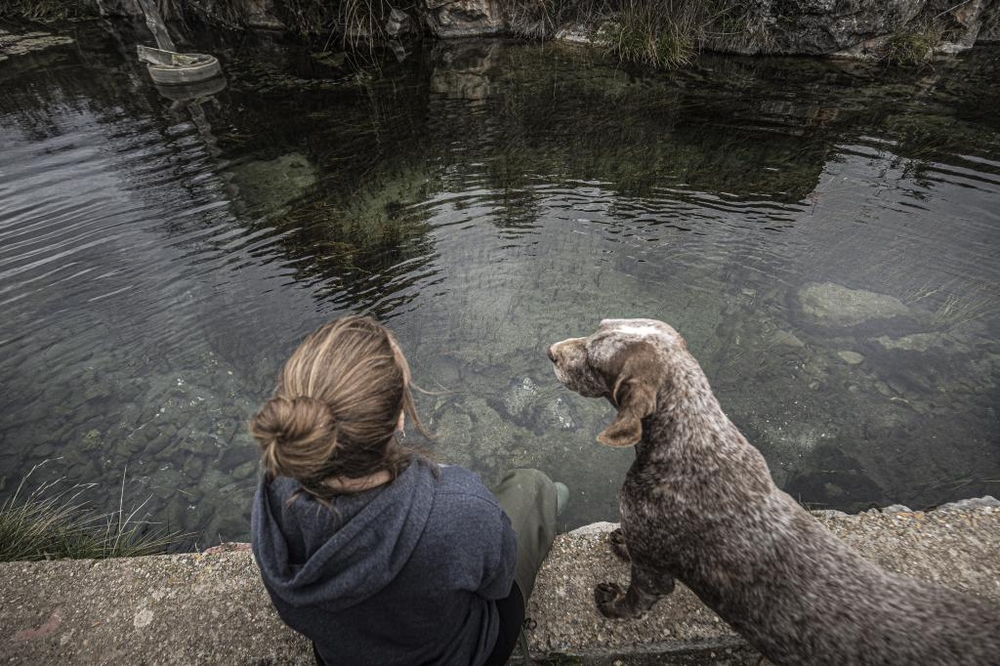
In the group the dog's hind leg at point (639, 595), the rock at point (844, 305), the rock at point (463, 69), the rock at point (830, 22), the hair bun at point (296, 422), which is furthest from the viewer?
the rock at point (830, 22)

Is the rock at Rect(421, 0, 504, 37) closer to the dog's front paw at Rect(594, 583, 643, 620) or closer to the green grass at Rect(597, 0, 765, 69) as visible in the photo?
the green grass at Rect(597, 0, 765, 69)

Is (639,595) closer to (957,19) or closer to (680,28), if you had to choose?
(680,28)

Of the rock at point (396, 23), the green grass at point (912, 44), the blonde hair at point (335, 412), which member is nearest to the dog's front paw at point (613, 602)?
the blonde hair at point (335, 412)

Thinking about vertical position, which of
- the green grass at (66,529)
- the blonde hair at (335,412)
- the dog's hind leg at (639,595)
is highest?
the blonde hair at (335,412)

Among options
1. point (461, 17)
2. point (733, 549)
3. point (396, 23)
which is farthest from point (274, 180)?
point (461, 17)

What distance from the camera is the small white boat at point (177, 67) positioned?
11.9 meters

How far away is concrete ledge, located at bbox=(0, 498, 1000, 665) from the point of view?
229 cm

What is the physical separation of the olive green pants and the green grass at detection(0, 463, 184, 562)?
2760mm

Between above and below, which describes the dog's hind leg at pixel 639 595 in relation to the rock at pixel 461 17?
below

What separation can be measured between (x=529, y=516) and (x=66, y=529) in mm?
3354

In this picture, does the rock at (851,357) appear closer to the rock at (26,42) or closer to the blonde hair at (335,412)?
the blonde hair at (335,412)

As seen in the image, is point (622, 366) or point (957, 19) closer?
point (622, 366)

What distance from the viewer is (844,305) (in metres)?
5.09

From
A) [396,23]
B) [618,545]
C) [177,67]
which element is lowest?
[618,545]
